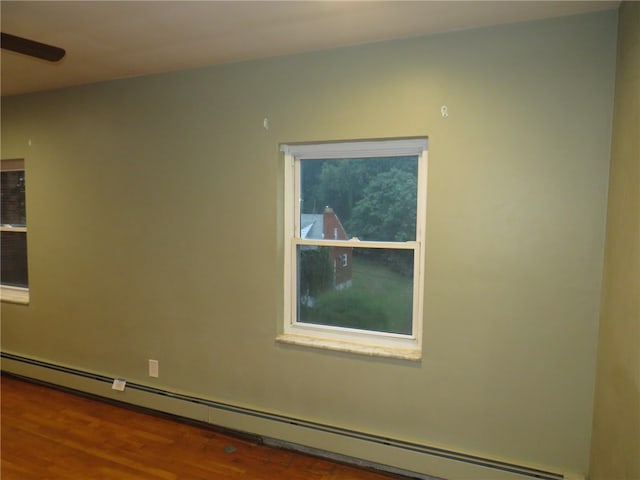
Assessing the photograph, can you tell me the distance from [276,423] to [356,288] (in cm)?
98

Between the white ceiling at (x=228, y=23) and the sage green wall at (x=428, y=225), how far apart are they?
0.11 meters

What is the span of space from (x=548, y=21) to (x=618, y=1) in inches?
10.1

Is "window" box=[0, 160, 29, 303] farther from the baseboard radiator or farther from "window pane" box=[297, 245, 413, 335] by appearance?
"window pane" box=[297, 245, 413, 335]

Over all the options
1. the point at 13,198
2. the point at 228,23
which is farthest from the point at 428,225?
the point at 13,198

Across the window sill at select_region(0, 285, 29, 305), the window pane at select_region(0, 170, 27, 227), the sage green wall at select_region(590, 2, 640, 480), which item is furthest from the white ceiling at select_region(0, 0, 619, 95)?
the window sill at select_region(0, 285, 29, 305)

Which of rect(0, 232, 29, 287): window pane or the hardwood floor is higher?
rect(0, 232, 29, 287): window pane

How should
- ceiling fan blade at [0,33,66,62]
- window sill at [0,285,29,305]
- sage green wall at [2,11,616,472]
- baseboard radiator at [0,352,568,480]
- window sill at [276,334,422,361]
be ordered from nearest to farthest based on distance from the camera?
1. ceiling fan blade at [0,33,66,62]
2. sage green wall at [2,11,616,472]
3. baseboard radiator at [0,352,568,480]
4. window sill at [276,334,422,361]
5. window sill at [0,285,29,305]

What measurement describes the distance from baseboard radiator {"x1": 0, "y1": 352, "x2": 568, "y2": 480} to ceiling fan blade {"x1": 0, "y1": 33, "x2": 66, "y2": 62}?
7.09ft

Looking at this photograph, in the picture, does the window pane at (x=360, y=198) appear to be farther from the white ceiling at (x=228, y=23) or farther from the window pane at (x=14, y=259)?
the window pane at (x=14, y=259)

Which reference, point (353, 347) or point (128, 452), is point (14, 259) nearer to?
point (128, 452)

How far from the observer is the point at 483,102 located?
197 cm

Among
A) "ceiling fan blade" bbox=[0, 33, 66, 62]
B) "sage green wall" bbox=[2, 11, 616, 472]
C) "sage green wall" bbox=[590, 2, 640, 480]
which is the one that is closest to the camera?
"sage green wall" bbox=[590, 2, 640, 480]

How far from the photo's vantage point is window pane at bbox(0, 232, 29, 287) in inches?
138

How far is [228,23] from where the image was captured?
1.92 meters
